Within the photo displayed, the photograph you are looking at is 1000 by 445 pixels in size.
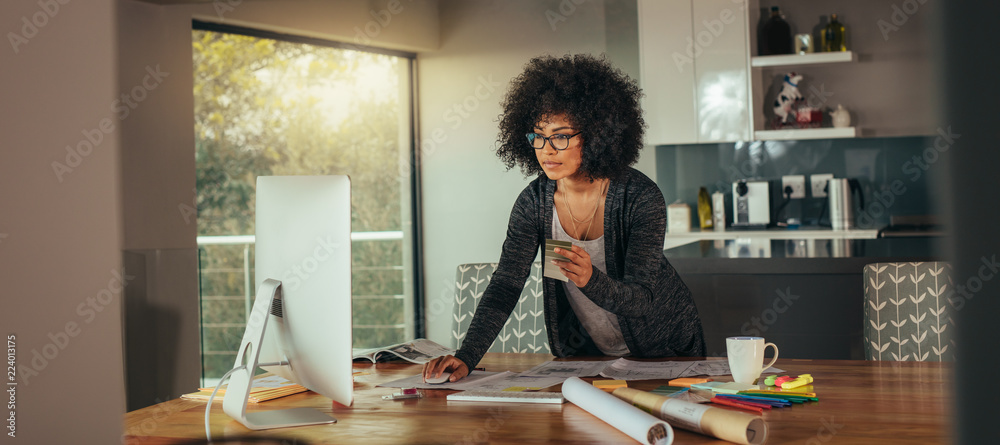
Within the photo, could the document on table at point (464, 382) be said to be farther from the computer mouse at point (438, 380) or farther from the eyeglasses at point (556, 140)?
the eyeglasses at point (556, 140)

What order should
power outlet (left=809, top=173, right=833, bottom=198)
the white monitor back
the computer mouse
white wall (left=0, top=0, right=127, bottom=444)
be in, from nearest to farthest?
white wall (left=0, top=0, right=127, bottom=444), the white monitor back, the computer mouse, power outlet (left=809, top=173, right=833, bottom=198)

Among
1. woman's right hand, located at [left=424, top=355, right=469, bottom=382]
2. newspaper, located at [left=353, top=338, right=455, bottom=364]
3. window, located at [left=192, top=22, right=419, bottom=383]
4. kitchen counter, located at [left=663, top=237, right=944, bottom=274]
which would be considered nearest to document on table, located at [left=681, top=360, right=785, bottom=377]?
woman's right hand, located at [left=424, top=355, right=469, bottom=382]

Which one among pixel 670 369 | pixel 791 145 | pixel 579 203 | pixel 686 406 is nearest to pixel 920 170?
pixel 791 145

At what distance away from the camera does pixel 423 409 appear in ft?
4.25

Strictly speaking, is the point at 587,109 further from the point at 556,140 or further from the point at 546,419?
the point at 546,419

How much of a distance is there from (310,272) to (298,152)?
327 cm

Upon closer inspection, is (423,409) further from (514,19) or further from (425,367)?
(514,19)

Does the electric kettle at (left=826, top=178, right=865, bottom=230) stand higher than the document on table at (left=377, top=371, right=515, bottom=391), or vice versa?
the electric kettle at (left=826, top=178, right=865, bottom=230)

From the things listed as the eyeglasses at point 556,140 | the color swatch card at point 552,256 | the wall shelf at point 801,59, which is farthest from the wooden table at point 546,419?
the wall shelf at point 801,59

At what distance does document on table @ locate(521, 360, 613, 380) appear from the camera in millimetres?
1499

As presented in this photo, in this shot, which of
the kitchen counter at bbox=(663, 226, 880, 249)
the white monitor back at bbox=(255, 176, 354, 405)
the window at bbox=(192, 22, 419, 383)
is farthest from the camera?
the kitchen counter at bbox=(663, 226, 880, 249)

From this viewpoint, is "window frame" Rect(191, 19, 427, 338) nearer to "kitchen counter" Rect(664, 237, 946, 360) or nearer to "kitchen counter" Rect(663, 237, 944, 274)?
"kitchen counter" Rect(663, 237, 944, 274)

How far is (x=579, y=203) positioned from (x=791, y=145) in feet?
9.68

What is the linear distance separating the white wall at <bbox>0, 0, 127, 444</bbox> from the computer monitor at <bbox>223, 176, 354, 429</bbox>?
68cm
